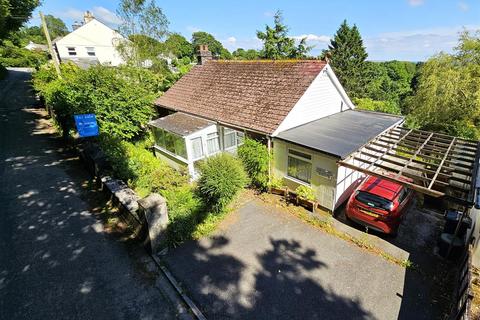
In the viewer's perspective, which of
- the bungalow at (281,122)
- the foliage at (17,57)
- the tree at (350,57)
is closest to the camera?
the bungalow at (281,122)

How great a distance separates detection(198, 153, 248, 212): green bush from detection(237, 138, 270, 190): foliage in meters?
2.03

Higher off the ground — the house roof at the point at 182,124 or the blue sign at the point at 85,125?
the blue sign at the point at 85,125

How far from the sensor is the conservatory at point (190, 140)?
39.5ft

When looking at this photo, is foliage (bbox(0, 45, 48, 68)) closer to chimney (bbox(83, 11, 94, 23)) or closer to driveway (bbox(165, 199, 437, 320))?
chimney (bbox(83, 11, 94, 23))

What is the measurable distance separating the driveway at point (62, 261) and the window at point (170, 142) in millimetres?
4260

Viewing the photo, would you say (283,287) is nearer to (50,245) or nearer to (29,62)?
(50,245)

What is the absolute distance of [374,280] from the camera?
663 centimetres

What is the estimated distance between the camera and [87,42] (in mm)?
35469

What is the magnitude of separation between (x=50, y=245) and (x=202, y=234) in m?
4.27

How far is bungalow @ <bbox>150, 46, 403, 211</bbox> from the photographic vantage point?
969 centimetres

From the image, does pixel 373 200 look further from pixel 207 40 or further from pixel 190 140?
pixel 207 40

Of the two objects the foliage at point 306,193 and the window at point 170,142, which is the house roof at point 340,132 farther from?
the window at point 170,142

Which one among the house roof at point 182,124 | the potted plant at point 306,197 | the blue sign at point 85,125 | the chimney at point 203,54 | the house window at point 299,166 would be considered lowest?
the potted plant at point 306,197

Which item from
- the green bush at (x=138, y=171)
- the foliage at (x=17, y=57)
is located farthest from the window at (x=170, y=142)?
the foliage at (x=17, y=57)
